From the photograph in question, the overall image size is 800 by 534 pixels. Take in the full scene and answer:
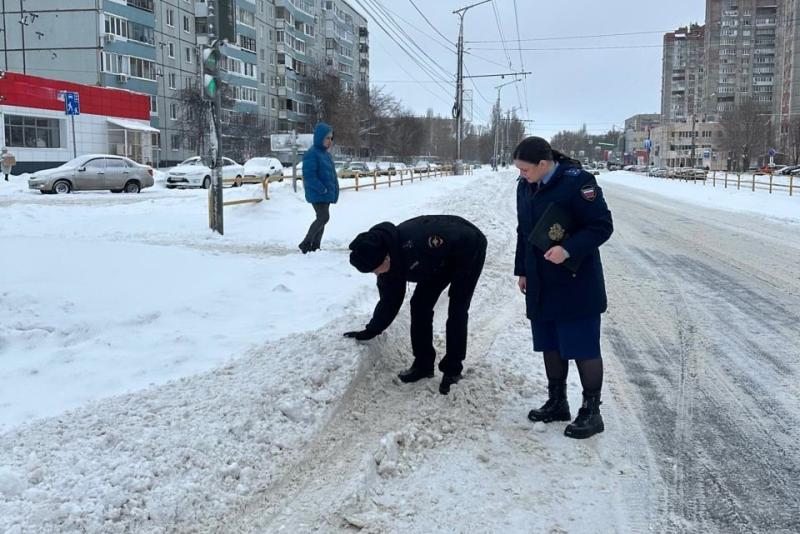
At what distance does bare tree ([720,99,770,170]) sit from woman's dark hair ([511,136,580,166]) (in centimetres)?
9965

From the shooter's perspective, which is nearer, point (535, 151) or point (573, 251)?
point (573, 251)

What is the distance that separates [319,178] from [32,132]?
3202 centimetres

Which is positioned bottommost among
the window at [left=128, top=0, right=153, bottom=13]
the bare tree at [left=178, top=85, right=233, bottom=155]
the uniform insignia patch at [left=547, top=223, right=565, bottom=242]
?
the uniform insignia patch at [left=547, top=223, right=565, bottom=242]

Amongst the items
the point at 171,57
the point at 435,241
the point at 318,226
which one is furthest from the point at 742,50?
the point at 435,241

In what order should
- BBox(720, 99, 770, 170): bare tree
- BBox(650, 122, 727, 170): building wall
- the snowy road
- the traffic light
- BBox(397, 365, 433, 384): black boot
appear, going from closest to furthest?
the snowy road < BBox(397, 365, 433, 384): black boot < the traffic light < BBox(720, 99, 770, 170): bare tree < BBox(650, 122, 727, 170): building wall

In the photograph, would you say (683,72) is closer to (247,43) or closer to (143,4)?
(247,43)

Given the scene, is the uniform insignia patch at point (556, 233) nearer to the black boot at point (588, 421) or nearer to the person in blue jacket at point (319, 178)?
the black boot at point (588, 421)

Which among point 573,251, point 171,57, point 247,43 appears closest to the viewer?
point 573,251

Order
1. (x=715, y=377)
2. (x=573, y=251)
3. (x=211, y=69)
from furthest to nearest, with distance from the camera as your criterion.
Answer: (x=211, y=69)
(x=715, y=377)
(x=573, y=251)

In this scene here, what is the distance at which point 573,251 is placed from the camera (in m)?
3.84

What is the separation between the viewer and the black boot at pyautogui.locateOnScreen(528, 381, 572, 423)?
4.32 m

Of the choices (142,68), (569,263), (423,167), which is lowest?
(569,263)

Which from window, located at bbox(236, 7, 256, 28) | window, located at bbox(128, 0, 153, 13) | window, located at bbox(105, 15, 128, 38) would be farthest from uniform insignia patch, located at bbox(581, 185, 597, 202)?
window, located at bbox(236, 7, 256, 28)

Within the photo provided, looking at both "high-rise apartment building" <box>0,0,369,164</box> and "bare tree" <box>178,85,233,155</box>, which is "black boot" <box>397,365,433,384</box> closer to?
"high-rise apartment building" <box>0,0,369,164</box>
